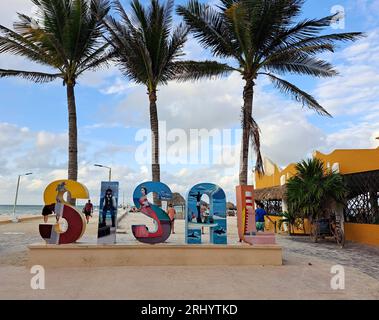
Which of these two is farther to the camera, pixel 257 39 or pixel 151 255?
pixel 257 39

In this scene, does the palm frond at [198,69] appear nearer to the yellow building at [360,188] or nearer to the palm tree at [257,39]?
the palm tree at [257,39]

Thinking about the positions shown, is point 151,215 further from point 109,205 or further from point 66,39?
point 66,39

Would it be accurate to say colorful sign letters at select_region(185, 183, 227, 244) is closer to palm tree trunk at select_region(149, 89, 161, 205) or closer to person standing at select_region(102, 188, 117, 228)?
person standing at select_region(102, 188, 117, 228)

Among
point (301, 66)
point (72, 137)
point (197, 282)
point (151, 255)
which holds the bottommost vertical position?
point (197, 282)

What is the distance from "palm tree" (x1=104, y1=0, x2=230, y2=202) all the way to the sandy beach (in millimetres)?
6067

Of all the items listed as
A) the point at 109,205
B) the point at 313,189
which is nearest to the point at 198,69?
the point at 313,189

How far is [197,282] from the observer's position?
307 inches

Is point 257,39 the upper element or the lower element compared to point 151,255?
upper

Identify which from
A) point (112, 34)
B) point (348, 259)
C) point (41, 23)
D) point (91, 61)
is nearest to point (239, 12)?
point (112, 34)

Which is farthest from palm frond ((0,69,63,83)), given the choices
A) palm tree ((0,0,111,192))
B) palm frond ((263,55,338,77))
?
palm frond ((263,55,338,77))

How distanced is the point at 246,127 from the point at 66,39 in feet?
25.2
